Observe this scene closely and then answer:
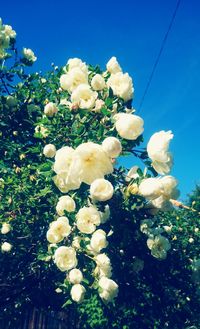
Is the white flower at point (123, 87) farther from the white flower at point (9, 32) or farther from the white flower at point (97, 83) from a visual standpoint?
the white flower at point (9, 32)

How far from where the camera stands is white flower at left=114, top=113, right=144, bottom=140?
6.52ft

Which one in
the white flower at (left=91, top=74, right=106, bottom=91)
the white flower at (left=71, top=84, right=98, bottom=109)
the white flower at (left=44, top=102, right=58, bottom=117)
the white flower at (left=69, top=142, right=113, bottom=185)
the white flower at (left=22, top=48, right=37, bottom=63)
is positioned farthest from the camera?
the white flower at (left=22, top=48, right=37, bottom=63)

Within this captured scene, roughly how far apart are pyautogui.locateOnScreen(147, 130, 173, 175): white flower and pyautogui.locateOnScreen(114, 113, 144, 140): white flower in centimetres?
10

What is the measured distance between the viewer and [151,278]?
307cm

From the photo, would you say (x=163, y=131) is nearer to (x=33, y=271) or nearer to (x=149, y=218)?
(x=149, y=218)

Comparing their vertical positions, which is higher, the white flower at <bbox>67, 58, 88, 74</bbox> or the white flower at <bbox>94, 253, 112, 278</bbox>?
the white flower at <bbox>67, 58, 88, 74</bbox>

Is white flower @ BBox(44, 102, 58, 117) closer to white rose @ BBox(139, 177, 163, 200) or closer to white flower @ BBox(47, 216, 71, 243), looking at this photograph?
white flower @ BBox(47, 216, 71, 243)

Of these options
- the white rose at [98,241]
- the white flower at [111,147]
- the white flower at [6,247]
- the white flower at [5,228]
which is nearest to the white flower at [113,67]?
the white flower at [111,147]

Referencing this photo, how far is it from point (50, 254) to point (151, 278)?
102 cm

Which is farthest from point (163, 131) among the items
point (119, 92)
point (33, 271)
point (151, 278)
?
point (33, 271)

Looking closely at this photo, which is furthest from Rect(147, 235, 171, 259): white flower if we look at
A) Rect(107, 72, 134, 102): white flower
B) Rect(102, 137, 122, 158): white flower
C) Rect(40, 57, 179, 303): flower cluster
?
Rect(107, 72, 134, 102): white flower

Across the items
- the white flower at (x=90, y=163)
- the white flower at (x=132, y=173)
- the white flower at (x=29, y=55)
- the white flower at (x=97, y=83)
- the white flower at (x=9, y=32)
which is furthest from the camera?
the white flower at (x=29, y=55)

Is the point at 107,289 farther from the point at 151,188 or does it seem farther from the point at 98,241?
the point at 151,188

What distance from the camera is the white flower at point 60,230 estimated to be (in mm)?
2248
